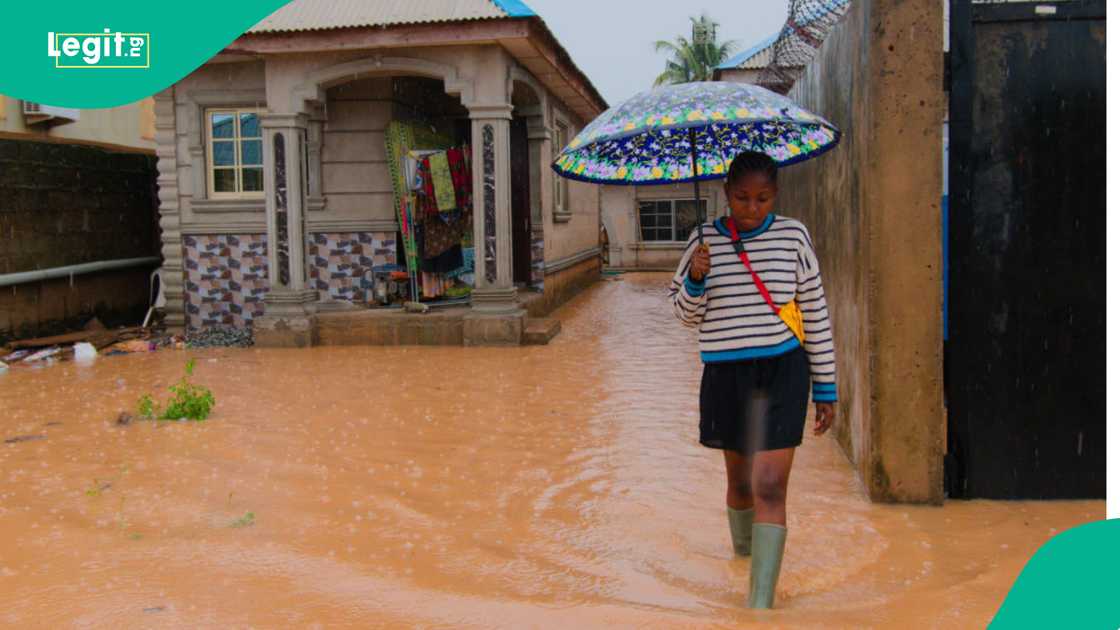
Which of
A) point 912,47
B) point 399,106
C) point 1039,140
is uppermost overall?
point 399,106

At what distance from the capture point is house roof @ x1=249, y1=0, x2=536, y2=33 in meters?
11.0

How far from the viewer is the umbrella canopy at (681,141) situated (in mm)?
3834

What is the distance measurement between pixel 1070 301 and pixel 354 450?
13.8 feet

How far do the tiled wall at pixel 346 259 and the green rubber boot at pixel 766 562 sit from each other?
32.6ft

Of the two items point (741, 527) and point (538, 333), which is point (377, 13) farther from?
point (741, 527)

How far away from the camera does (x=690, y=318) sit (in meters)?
3.81

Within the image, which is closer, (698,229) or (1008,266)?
(698,229)

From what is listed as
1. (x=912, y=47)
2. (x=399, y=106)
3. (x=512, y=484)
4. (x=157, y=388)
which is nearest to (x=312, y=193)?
(x=399, y=106)

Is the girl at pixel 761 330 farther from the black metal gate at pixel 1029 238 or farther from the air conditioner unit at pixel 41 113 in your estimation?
the air conditioner unit at pixel 41 113

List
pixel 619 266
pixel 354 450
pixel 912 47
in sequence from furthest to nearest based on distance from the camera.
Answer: pixel 619 266
pixel 354 450
pixel 912 47

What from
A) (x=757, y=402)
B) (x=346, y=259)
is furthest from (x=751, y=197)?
(x=346, y=259)

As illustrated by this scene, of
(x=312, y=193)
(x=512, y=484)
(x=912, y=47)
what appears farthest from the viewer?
(x=312, y=193)

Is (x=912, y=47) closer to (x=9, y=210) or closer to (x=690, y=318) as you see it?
(x=690, y=318)

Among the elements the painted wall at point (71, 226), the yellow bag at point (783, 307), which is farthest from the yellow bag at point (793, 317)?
the painted wall at point (71, 226)
